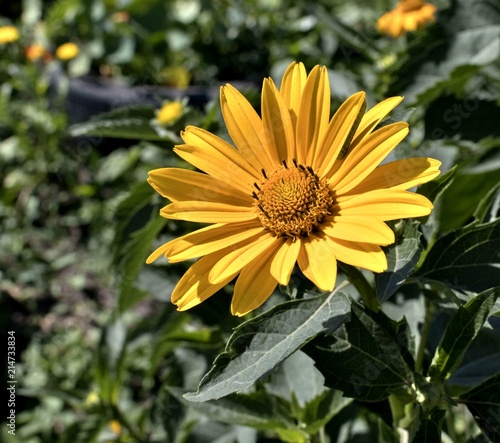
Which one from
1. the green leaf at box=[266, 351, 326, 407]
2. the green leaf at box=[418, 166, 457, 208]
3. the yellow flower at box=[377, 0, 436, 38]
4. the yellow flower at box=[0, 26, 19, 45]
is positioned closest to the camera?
the green leaf at box=[418, 166, 457, 208]

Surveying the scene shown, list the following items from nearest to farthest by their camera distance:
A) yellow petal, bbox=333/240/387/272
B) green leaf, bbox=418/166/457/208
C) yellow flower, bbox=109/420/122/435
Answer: yellow petal, bbox=333/240/387/272 → green leaf, bbox=418/166/457/208 → yellow flower, bbox=109/420/122/435

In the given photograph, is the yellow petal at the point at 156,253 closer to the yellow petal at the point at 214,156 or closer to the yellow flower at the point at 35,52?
the yellow petal at the point at 214,156

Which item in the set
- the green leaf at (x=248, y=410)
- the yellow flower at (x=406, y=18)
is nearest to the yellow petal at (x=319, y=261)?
the green leaf at (x=248, y=410)

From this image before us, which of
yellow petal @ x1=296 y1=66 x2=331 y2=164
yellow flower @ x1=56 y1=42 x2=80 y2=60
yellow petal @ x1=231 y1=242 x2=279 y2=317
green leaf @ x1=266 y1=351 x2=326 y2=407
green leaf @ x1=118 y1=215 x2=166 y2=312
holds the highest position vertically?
yellow petal @ x1=296 y1=66 x2=331 y2=164

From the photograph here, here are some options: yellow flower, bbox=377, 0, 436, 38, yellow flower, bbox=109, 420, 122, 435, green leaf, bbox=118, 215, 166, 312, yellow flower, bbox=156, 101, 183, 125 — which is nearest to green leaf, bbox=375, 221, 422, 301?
green leaf, bbox=118, 215, 166, 312

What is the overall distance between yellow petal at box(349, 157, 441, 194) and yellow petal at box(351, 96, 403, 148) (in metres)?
0.05

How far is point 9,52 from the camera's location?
132 inches

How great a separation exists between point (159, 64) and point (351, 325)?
2.75m

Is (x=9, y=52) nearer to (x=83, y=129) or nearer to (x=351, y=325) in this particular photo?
(x=83, y=129)

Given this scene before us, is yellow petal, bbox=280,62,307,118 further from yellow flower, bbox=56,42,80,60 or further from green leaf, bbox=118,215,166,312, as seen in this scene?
yellow flower, bbox=56,42,80,60

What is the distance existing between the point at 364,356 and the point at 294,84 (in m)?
0.36

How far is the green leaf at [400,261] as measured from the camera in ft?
2.35

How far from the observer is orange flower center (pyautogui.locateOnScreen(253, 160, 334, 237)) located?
0.85m

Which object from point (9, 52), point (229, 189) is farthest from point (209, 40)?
point (229, 189)
